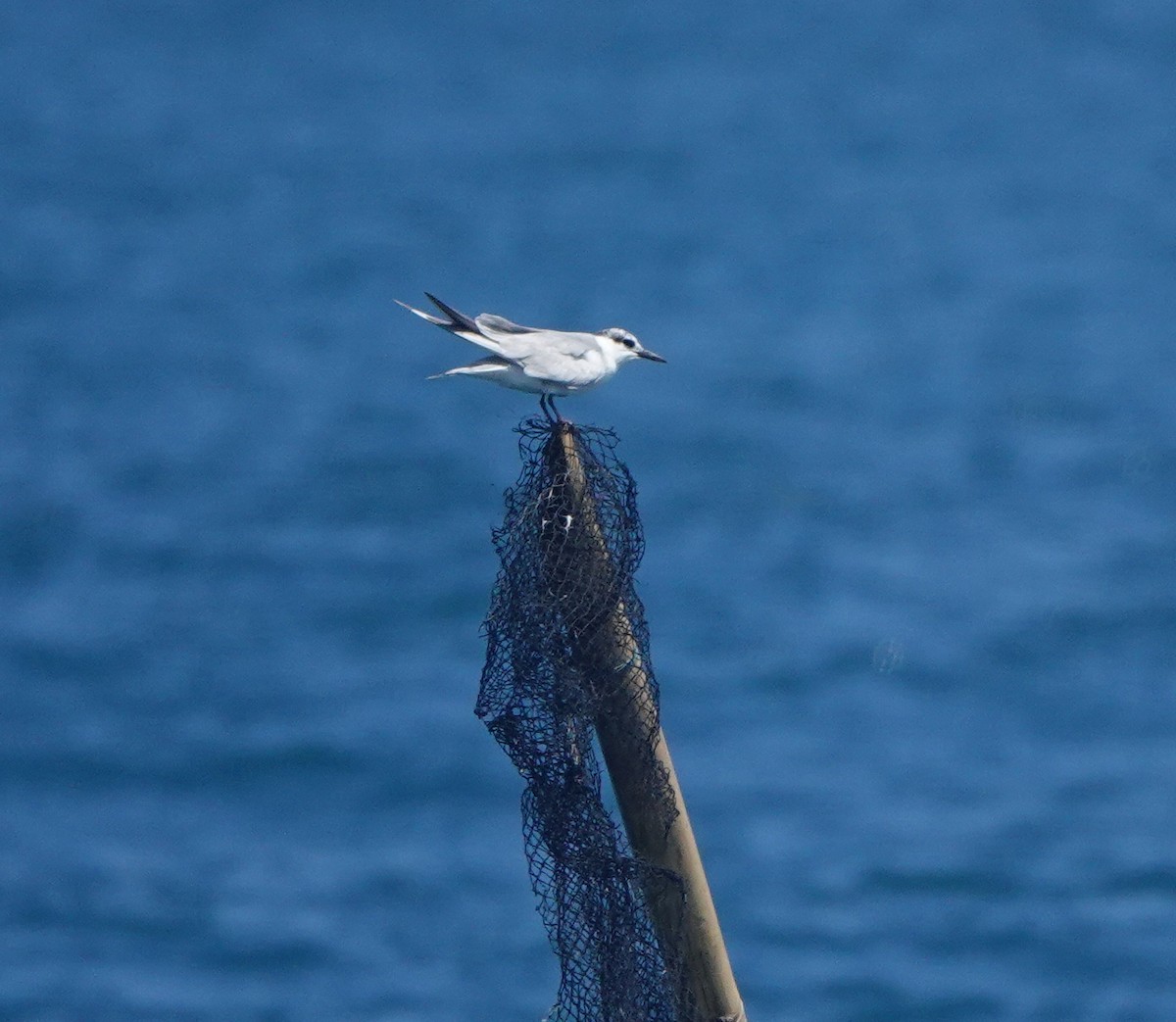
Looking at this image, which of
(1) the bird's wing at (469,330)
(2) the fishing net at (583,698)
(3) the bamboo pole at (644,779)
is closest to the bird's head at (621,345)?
(1) the bird's wing at (469,330)

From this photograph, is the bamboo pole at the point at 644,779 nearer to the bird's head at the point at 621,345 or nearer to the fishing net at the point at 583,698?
the fishing net at the point at 583,698

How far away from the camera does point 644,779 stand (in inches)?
285

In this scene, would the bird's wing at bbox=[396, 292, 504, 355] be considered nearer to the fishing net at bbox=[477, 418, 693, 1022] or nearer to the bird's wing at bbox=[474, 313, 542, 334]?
the bird's wing at bbox=[474, 313, 542, 334]

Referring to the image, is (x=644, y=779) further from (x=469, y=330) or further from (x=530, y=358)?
(x=469, y=330)

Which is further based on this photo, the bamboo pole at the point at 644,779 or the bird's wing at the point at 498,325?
the bird's wing at the point at 498,325

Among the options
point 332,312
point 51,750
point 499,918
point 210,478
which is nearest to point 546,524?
point 499,918

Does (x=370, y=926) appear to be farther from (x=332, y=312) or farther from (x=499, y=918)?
(x=332, y=312)

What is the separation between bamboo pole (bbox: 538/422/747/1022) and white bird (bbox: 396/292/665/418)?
927 mm

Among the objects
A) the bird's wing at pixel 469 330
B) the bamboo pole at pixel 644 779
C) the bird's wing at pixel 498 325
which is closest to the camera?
the bamboo pole at pixel 644 779

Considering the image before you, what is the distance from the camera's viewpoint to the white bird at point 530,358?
8336 millimetres

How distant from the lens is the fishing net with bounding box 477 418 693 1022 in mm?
7348

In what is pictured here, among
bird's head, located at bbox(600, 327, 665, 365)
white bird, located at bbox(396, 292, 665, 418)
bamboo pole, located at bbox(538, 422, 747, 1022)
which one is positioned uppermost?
bird's head, located at bbox(600, 327, 665, 365)

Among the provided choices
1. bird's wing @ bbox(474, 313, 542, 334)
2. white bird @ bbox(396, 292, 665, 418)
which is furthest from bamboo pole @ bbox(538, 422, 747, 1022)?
bird's wing @ bbox(474, 313, 542, 334)

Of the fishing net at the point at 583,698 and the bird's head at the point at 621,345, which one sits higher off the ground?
the bird's head at the point at 621,345
